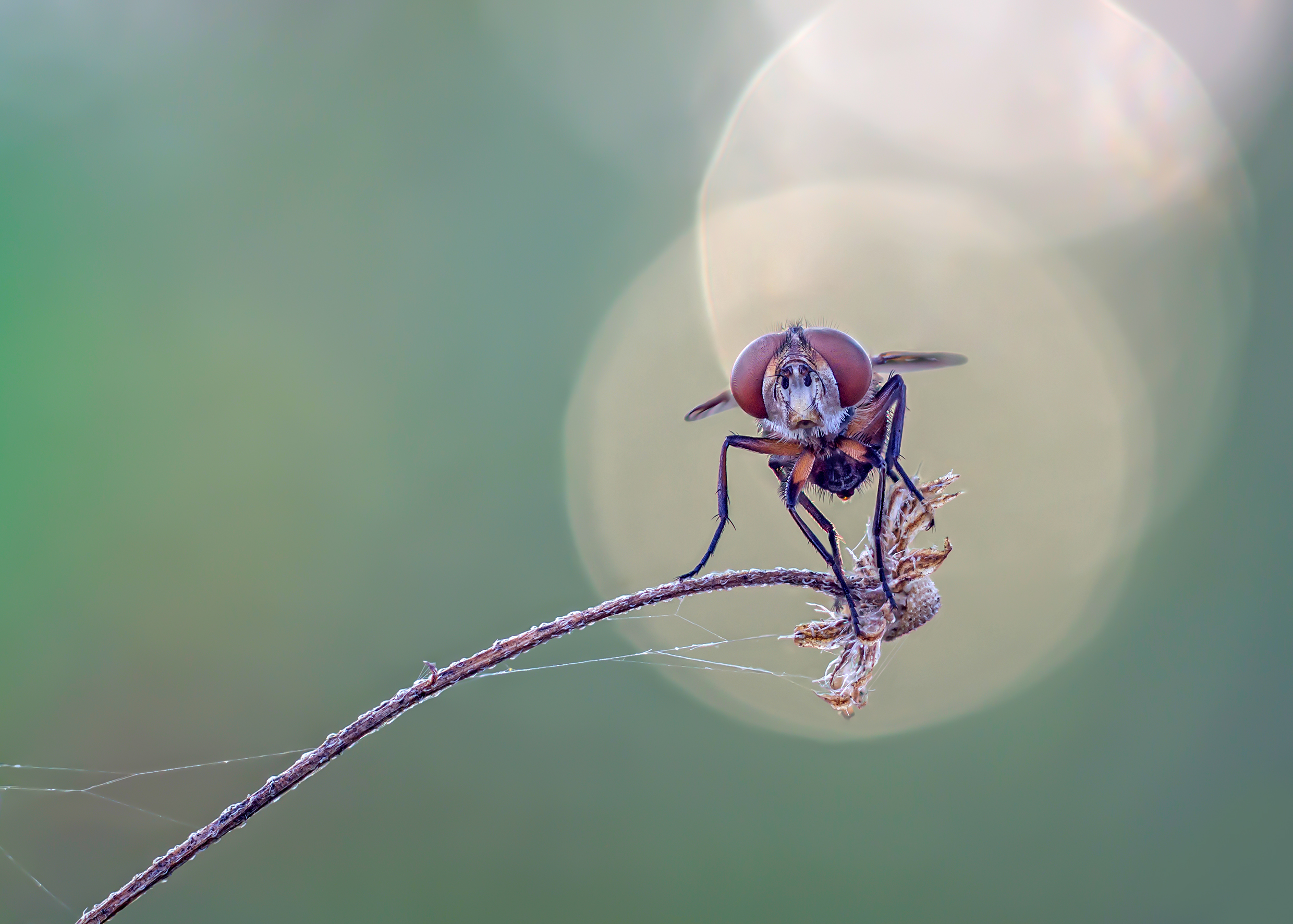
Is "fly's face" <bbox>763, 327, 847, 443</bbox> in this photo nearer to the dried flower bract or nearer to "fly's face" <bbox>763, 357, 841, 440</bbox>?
"fly's face" <bbox>763, 357, 841, 440</bbox>

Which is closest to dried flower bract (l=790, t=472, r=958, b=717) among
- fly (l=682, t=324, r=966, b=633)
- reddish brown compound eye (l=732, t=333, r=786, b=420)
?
fly (l=682, t=324, r=966, b=633)

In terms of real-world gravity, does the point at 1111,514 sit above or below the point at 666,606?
above

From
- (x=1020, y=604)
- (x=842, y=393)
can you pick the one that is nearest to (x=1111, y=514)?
(x=1020, y=604)

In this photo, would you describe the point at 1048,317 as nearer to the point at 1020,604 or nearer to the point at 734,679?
the point at 1020,604

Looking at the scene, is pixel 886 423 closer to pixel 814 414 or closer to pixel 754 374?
pixel 814 414

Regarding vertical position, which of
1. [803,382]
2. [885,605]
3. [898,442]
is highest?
[803,382]

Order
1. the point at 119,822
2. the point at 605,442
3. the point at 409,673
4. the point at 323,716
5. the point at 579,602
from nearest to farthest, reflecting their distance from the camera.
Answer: the point at 119,822
the point at 323,716
the point at 409,673
the point at 579,602
the point at 605,442

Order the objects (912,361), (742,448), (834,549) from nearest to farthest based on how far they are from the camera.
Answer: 1. (834,549)
2. (742,448)
3. (912,361)

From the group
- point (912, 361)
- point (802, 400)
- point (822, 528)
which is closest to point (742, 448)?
point (802, 400)
